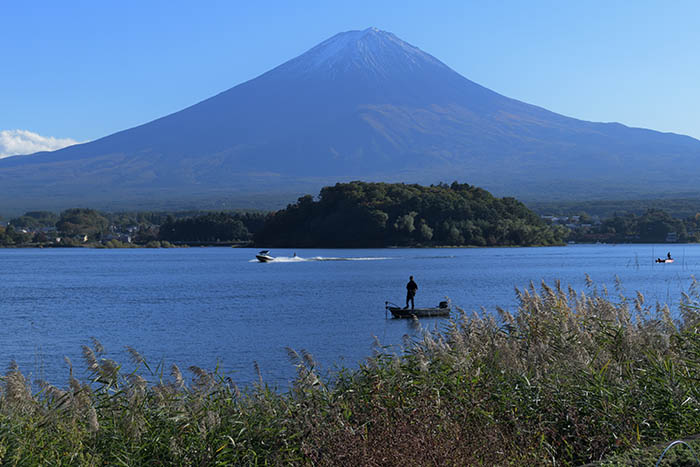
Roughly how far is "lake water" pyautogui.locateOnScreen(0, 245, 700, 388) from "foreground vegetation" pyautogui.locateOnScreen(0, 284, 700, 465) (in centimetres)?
281

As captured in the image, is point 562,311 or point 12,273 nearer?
point 562,311

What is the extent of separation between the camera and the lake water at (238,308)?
23.5 m

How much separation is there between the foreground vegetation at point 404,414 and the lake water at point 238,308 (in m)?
2.81

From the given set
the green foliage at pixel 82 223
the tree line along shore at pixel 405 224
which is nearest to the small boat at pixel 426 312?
the tree line along shore at pixel 405 224

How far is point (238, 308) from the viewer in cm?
3906

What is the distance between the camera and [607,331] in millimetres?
10617

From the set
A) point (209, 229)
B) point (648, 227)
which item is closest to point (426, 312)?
point (648, 227)

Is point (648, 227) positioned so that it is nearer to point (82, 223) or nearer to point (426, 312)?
point (82, 223)

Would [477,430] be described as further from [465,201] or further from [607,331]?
[465,201]

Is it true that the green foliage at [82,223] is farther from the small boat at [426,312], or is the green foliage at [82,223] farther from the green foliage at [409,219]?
the small boat at [426,312]

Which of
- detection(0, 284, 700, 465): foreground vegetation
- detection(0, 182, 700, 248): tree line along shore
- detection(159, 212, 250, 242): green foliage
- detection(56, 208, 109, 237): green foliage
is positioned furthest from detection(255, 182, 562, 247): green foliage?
detection(0, 284, 700, 465): foreground vegetation

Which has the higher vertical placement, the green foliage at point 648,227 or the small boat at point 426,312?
the green foliage at point 648,227

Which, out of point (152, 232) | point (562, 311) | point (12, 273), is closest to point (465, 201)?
point (12, 273)

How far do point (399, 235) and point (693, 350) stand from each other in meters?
98.1
